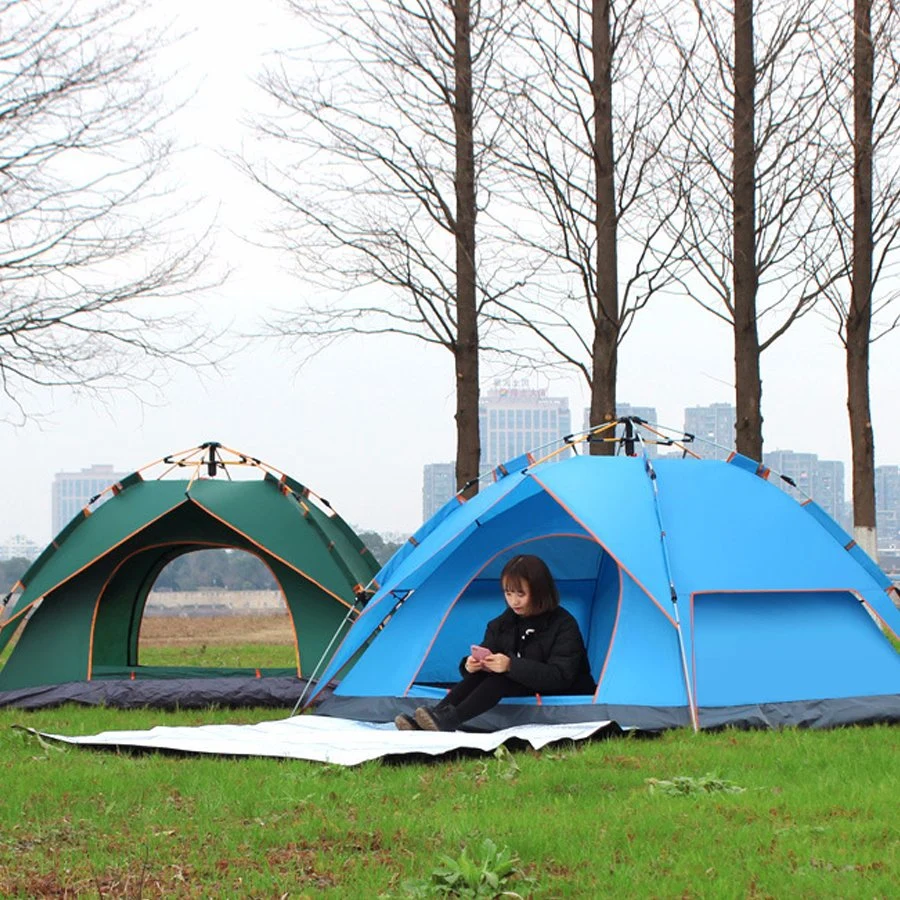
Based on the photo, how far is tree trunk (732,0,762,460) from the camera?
503 inches

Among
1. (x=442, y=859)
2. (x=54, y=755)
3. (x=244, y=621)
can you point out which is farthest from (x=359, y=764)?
(x=244, y=621)

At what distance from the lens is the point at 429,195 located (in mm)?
13789

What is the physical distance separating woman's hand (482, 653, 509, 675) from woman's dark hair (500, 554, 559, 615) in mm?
433

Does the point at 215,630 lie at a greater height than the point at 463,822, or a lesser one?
greater

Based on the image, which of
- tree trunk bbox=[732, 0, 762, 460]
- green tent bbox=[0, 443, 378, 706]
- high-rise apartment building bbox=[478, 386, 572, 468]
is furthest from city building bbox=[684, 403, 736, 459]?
green tent bbox=[0, 443, 378, 706]

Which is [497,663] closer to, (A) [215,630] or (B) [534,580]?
(B) [534,580]

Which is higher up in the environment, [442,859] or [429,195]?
[429,195]

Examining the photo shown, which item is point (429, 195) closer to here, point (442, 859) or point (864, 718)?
point (864, 718)

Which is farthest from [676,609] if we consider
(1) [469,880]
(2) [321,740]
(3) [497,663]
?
(1) [469,880]

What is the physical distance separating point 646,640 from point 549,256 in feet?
23.8

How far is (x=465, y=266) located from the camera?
13.3m

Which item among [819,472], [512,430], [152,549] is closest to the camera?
[152,549]

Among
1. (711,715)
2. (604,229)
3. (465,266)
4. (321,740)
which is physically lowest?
(321,740)

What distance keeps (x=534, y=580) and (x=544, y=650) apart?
400 millimetres
